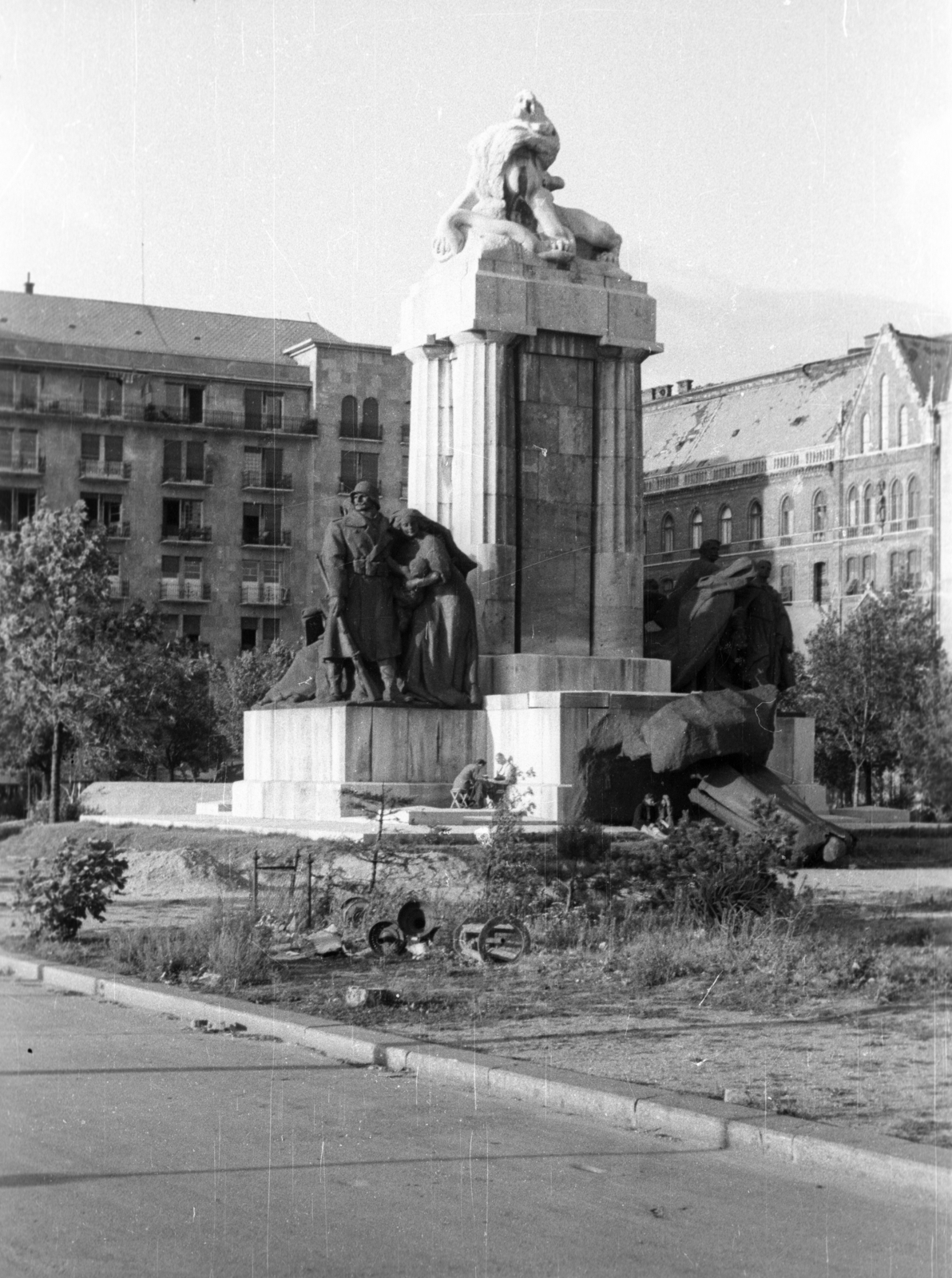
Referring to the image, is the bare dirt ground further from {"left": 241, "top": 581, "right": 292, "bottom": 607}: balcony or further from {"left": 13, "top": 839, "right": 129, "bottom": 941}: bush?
{"left": 241, "top": 581, "right": 292, "bottom": 607}: balcony

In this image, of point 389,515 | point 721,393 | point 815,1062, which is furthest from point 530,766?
point 721,393

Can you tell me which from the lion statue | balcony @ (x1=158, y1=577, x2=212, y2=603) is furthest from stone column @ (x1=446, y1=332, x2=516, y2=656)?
balcony @ (x1=158, y1=577, x2=212, y2=603)

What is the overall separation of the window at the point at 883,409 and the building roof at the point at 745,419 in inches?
196

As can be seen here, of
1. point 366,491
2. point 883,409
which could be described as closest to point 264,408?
point 366,491

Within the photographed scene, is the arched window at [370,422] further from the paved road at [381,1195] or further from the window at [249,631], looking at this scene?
the paved road at [381,1195]

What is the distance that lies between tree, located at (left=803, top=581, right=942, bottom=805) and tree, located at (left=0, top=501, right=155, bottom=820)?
10303mm

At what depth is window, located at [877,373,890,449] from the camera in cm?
2148

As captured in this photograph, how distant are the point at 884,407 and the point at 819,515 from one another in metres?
11.6

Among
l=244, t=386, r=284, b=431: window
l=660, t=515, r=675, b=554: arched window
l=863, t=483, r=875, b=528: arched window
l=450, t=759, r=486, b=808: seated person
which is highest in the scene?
l=244, t=386, r=284, b=431: window

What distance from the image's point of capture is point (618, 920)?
14703 mm

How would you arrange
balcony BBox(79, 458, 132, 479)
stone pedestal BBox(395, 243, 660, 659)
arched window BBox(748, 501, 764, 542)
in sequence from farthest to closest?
arched window BBox(748, 501, 764, 542), stone pedestal BBox(395, 243, 660, 659), balcony BBox(79, 458, 132, 479)

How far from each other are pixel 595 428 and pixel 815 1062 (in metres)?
16.7

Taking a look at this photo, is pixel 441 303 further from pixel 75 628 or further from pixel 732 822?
pixel 732 822

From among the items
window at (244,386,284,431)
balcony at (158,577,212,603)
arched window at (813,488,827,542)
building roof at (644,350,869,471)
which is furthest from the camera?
arched window at (813,488,827,542)
